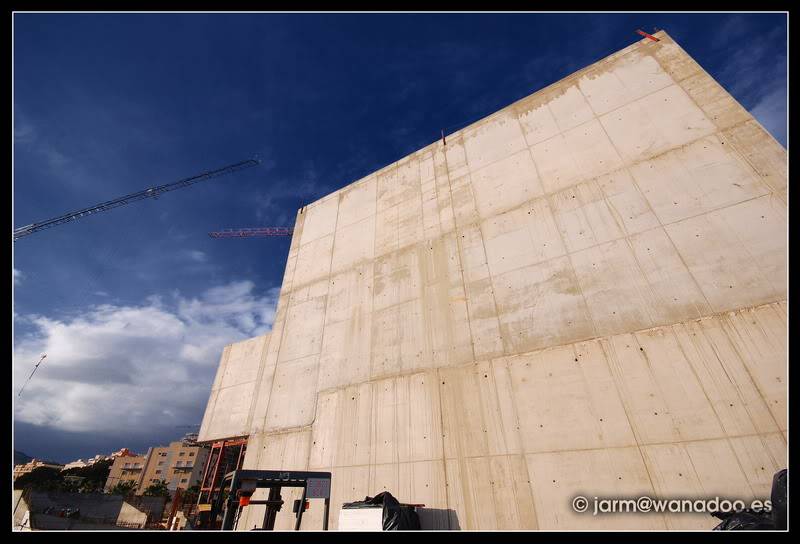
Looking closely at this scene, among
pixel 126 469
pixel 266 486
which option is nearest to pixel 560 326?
pixel 266 486

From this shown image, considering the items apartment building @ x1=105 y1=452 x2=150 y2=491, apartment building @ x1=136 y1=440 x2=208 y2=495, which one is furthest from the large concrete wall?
apartment building @ x1=105 y1=452 x2=150 y2=491

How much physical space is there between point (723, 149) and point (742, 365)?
723cm

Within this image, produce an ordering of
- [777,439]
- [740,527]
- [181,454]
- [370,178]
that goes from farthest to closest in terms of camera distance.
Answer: [181,454] < [370,178] < [777,439] < [740,527]

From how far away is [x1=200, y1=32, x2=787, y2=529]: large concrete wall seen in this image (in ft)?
30.2

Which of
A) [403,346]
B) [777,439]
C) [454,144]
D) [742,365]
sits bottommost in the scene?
[777,439]

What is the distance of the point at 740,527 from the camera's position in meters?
6.23

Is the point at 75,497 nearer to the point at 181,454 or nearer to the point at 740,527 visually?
the point at 740,527

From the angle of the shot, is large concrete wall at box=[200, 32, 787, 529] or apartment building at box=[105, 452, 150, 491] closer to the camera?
large concrete wall at box=[200, 32, 787, 529]

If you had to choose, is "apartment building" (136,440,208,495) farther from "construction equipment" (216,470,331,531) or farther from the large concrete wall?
"construction equipment" (216,470,331,531)

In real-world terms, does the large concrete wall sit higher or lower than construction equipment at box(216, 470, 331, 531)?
higher

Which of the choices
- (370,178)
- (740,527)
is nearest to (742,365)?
(740,527)

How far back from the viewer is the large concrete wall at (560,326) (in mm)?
9203

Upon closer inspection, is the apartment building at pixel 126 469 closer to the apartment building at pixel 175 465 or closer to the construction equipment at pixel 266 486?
the apartment building at pixel 175 465
